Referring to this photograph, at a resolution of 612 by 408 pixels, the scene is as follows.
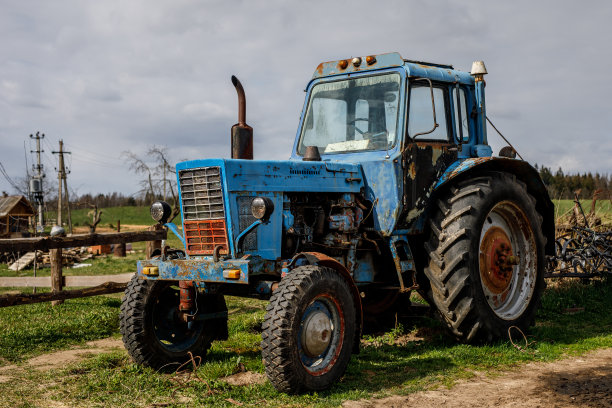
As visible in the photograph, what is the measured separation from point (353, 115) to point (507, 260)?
2470mm

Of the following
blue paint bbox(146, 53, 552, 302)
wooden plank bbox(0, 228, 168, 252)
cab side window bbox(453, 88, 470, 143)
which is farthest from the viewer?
wooden plank bbox(0, 228, 168, 252)

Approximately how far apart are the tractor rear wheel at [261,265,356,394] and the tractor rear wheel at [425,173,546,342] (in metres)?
1.39

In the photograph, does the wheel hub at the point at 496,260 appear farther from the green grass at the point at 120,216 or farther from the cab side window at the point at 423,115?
the green grass at the point at 120,216

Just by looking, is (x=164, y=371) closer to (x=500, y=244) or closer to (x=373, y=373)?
(x=373, y=373)

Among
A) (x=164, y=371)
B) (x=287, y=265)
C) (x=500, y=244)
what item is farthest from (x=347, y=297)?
(x=500, y=244)

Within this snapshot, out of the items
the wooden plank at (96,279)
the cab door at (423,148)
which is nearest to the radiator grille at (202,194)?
the cab door at (423,148)

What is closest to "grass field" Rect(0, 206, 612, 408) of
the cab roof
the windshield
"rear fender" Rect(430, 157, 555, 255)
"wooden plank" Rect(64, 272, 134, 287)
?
"wooden plank" Rect(64, 272, 134, 287)

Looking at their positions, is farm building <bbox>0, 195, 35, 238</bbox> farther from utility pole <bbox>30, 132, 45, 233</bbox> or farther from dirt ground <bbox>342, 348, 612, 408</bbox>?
dirt ground <bbox>342, 348, 612, 408</bbox>

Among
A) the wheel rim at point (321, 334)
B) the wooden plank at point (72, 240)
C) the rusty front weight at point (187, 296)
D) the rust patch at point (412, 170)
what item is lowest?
the wheel rim at point (321, 334)

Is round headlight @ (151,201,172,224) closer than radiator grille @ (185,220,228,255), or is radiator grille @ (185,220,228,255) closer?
radiator grille @ (185,220,228,255)

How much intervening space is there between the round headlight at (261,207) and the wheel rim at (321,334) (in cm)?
87

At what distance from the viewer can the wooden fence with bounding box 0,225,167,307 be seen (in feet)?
26.8

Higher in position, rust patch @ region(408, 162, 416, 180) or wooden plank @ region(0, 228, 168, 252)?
rust patch @ region(408, 162, 416, 180)

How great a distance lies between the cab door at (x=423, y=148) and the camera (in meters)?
6.49
